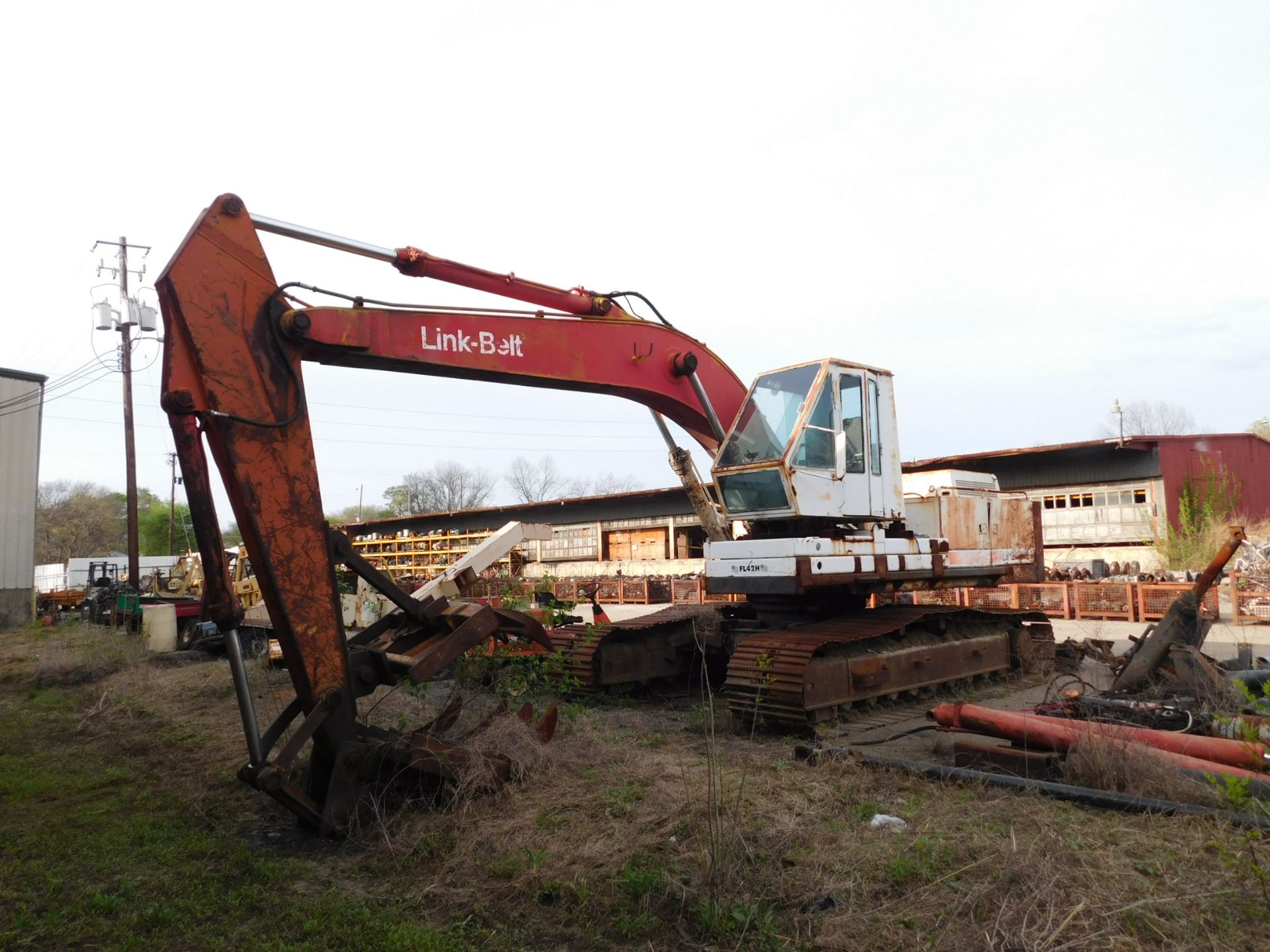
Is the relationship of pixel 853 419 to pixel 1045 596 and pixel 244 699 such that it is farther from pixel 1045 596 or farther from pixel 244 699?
pixel 1045 596

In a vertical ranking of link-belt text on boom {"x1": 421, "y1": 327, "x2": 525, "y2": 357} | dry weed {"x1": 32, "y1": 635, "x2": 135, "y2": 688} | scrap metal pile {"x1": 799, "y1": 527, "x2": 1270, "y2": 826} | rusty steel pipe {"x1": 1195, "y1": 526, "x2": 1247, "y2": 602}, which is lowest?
dry weed {"x1": 32, "y1": 635, "x2": 135, "y2": 688}

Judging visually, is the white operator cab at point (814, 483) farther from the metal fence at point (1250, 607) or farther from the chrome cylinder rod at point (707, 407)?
the metal fence at point (1250, 607)

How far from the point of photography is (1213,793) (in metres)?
4.98

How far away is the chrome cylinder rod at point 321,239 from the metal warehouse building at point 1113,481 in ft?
69.1

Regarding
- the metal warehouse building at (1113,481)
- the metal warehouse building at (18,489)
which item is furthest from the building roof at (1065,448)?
the metal warehouse building at (18,489)

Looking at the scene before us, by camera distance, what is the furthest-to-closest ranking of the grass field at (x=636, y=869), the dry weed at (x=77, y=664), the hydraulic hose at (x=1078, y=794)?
the dry weed at (x=77, y=664), the hydraulic hose at (x=1078, y=794), the grass field at (x=636, y=869)

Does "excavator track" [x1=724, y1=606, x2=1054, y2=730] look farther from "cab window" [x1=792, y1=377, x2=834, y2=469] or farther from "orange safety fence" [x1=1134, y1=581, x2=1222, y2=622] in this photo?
"orange safety fence" [x1=1134, y1=581, x2=1222, y2=622]

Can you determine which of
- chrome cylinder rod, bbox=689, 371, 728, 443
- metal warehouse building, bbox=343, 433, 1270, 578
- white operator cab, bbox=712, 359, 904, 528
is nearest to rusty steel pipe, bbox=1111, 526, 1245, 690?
white operator cab, bbox=712, 359, 904, 528

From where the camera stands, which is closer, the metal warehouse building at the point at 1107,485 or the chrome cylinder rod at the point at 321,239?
the chrome cylinder rod at the point at 321,239

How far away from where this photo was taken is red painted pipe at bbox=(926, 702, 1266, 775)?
547 centimetres

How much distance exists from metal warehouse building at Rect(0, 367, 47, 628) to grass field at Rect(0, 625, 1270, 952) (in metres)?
25.6

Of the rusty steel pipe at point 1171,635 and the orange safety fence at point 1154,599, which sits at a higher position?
the rusty steel pipe at point 1171,635

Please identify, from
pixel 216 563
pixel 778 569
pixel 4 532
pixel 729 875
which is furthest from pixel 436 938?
pixel 4 532

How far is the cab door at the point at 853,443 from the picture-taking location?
8344 mm
